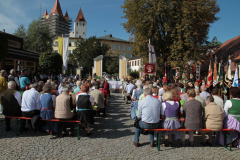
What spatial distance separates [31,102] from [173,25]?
58.3 ft

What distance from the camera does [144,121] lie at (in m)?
4.85

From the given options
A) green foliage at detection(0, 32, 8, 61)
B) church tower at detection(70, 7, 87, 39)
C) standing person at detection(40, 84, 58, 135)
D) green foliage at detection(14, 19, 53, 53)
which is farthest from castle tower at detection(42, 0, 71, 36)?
standing person at detection(40, 84, 58, 135)

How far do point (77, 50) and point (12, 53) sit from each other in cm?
2934

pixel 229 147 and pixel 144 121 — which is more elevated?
pixel 144 121

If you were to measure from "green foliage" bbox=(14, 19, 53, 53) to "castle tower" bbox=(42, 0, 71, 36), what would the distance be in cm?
6496

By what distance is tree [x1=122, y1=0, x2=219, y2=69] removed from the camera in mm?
18375

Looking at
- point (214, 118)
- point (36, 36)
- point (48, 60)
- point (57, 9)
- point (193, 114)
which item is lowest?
point (214, 118)

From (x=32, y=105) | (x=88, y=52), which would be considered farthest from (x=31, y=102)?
(x=88, y=52)

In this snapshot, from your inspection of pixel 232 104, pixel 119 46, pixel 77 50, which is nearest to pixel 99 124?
pixel 232 104

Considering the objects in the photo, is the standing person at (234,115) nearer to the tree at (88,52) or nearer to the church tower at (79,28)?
the tree at (88,52)

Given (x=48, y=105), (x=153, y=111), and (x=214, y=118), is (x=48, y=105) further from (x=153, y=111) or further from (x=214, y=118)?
(x=214, y=118)

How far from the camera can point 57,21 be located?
105250mm

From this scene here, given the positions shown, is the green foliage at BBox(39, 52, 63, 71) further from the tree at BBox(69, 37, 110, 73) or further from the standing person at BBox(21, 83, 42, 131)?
the tree at BBox(69, 37, 110, 73)

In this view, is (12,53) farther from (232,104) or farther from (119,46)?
(119,46)
